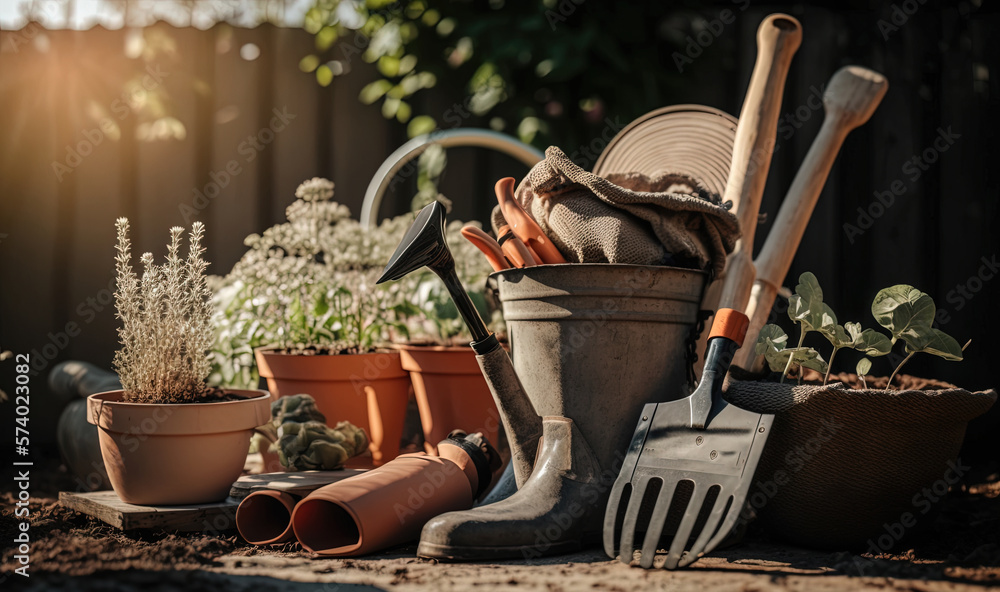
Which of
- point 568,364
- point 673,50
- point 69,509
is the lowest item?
point 69,509

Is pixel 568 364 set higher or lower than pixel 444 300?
lower

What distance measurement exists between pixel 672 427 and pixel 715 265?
0.43 meters

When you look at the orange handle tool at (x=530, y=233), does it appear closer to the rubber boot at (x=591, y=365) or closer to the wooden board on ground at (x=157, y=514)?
the rubber boot at (x=591, y=365)

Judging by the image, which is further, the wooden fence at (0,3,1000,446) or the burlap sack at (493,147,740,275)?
the wooden fence at (0,3,1000,446)

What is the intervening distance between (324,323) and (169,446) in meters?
0.79

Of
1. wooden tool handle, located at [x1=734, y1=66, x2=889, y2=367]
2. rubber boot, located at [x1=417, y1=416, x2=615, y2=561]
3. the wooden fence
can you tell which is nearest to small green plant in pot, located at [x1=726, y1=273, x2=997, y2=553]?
rubber boot, located at [x1=417, y1=416, x2=615, y2=561]

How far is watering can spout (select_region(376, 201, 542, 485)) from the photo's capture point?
1522 millimetres

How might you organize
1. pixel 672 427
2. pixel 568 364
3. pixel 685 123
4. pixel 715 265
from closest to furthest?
pixel 672 427, pixel 568 364, pixel 715 265, pixel 685 123

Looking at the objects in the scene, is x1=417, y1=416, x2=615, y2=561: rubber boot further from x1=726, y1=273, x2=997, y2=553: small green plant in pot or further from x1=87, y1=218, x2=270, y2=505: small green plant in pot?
x1=87, y1=218, x2=270, y2=505: small green plant in pot

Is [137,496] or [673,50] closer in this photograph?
[137,496]

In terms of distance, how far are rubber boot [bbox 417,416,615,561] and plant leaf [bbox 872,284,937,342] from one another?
641mm

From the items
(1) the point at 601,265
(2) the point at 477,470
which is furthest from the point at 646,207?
(2) the point at 477,470

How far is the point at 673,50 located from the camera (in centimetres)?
302

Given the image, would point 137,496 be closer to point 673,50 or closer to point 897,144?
point 673,50
